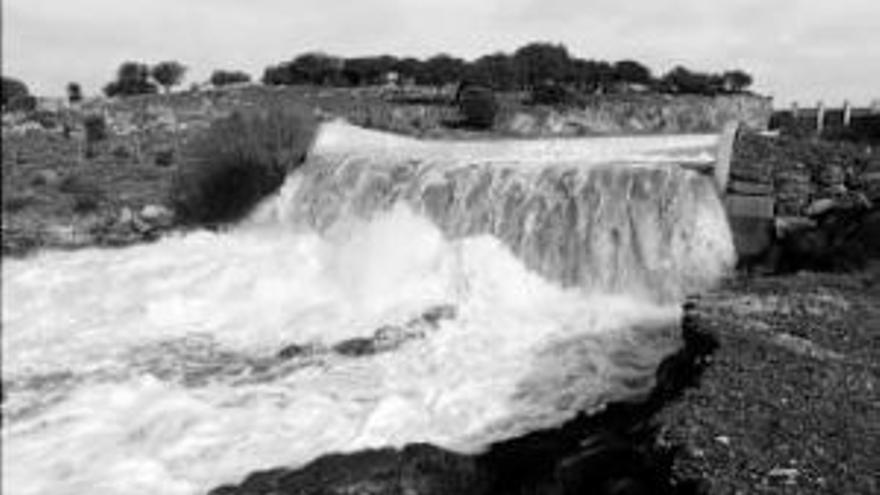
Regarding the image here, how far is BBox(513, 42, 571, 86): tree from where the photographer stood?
4894 centimetres

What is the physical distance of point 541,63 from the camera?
5006 cm

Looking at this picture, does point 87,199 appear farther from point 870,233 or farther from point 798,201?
point 798,201

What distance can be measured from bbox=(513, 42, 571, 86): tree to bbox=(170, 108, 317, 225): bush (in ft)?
80.6

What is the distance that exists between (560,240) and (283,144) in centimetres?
986

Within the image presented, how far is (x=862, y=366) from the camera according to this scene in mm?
9242

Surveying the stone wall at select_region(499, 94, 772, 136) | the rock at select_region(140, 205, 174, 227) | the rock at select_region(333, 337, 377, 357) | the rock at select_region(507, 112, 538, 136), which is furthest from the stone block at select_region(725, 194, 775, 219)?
the rock at select_region(507, 112, 538, 136)

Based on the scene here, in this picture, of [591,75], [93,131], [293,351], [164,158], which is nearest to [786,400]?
[293,351]

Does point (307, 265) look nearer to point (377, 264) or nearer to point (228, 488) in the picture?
point (377, 264)

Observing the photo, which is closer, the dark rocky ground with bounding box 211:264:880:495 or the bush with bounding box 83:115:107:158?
the dark rocky ground with bounding box 211:264:880:495

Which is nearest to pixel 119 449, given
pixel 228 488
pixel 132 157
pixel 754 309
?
pixel 228 488

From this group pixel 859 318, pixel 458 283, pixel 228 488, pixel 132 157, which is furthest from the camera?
pixel 132 157

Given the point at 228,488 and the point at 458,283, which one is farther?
the point at 458,283

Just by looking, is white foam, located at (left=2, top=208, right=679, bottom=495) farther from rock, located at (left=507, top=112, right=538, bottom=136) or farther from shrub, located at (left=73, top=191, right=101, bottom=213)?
rock, located at (left=507, top=112, right=538, bottom=136)

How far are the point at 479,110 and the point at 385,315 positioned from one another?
27915 millimetres
